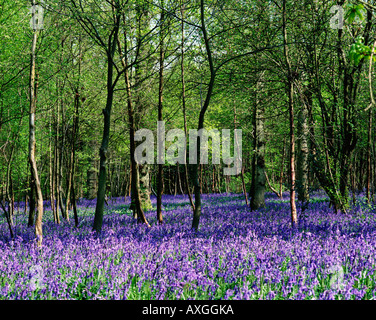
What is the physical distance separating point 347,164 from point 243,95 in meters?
3.86

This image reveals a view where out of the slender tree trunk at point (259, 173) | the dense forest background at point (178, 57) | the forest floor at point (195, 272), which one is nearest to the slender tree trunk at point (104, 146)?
the dense forest background at point (178, 57)

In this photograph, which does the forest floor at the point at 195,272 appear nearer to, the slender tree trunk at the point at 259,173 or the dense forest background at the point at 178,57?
the dense forest background at the point at 178,57

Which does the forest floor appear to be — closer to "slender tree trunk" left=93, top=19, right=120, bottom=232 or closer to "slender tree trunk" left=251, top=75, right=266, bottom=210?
"slender tree trunk" left=93, top=19, right=120, bottom=232

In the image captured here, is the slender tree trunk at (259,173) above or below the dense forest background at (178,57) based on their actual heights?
below

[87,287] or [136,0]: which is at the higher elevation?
[136,0]

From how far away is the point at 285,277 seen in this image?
11.1ft

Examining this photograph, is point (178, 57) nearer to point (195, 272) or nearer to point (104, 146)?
point (104, 146)

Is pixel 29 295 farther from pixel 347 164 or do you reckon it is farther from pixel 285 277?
pixel 347 164

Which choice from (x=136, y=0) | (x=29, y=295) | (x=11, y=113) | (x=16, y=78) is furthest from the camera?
(x=11, y=113)

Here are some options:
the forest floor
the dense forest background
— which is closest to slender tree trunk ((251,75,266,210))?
the dense forest background

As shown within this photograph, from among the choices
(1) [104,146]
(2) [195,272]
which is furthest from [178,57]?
(2) [195,272]

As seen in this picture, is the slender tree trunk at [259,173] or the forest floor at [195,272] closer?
the forest floor at [195,272]
